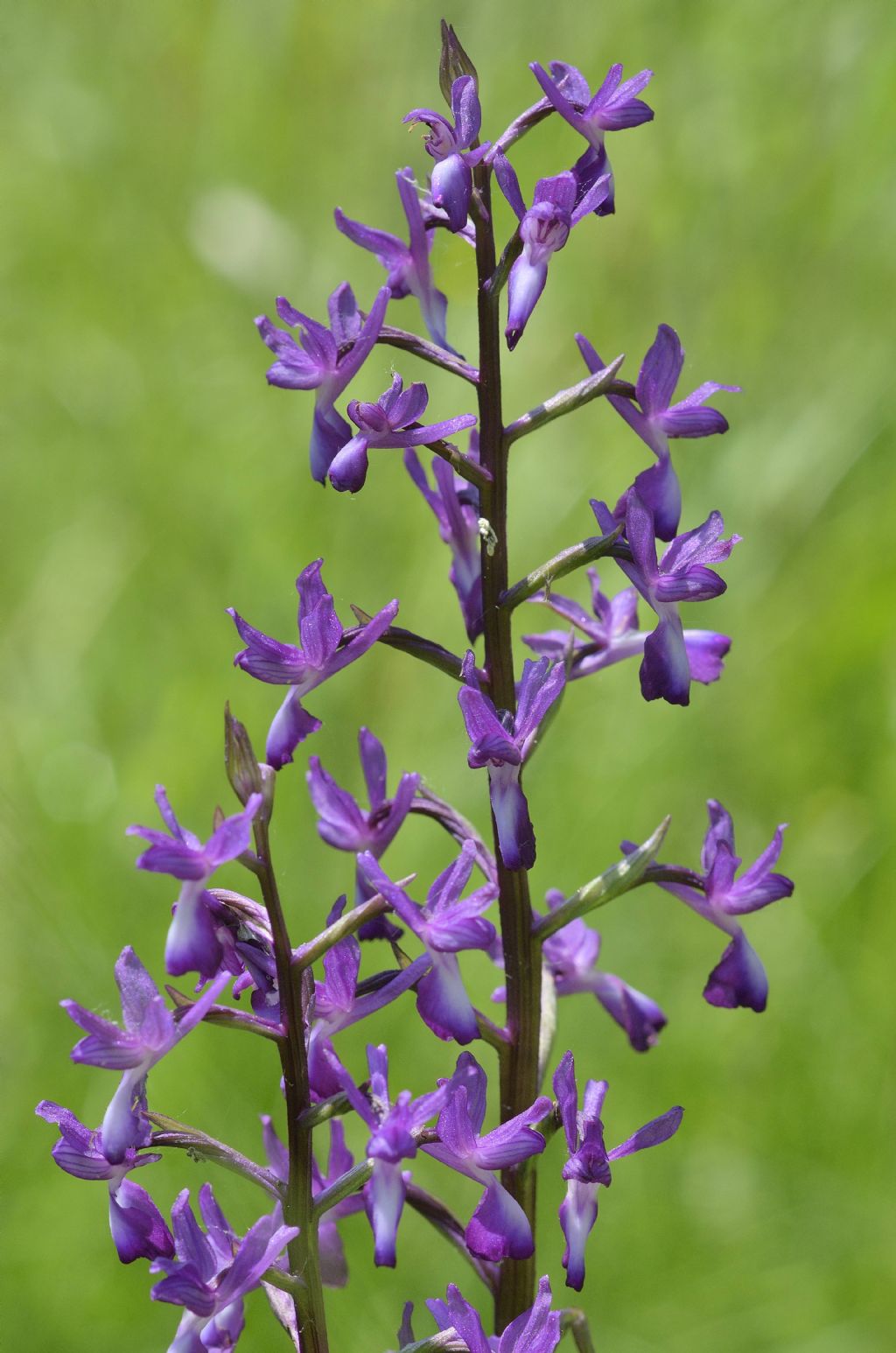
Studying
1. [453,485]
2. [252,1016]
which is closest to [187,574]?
A: [453,485]

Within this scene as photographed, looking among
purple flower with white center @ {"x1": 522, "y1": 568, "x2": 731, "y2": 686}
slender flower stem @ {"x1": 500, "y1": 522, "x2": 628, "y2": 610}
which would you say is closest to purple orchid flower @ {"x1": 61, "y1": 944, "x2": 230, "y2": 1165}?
slender flower stem @ {"x1": 500, "y1": 522, "x2": 628, "y2": 610}

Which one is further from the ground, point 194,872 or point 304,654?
point 304,654

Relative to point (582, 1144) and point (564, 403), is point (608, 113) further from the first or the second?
point (582, 1144)

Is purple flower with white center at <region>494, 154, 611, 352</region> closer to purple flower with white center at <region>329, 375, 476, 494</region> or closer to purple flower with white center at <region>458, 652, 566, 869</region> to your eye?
purple flower with white center at <region>329, 375, 476, 494</region>

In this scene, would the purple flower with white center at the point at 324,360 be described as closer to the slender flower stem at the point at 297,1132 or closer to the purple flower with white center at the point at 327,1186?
the slender flower stem at the point at 297,1132

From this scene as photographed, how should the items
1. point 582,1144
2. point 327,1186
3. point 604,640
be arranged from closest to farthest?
point 582,1144, point 327,1186, point 604,640

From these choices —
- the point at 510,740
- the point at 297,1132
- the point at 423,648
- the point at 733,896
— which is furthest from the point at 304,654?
the point at 733,896

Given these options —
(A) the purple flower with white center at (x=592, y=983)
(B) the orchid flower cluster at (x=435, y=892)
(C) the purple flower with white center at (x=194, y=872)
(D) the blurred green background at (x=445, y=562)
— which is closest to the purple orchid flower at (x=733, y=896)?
(B) the orchid flower cluster at (x=435, y=892)
